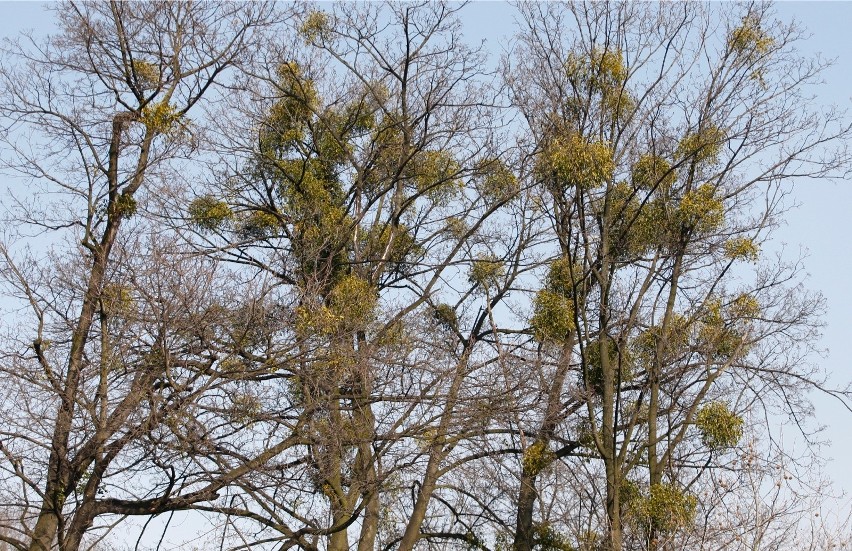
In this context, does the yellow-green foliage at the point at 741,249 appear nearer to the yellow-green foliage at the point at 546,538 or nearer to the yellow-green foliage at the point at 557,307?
the yellow-green foliage at the point at 557,307

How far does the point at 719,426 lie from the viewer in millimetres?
13289

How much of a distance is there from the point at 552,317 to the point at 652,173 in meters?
2.21

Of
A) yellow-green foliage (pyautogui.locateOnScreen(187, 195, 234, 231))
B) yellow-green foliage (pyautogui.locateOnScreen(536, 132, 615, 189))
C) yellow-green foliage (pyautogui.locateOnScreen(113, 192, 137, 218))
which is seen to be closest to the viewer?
yellow-green foliage (pyautogui.locateOnScreen(113, 192, 137, 218))

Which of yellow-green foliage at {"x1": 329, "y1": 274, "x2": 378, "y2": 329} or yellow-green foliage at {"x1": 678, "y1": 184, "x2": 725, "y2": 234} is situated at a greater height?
yellow-green foliage at {"x1": 678, "y1": 184, "x2": 725, "y2": 234}

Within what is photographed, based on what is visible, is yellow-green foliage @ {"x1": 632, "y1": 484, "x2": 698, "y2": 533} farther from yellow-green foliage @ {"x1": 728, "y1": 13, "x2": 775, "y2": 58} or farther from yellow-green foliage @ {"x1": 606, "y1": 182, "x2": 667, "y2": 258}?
yellow-green foliage @ {"x1": 728, "y1": 13, "x2": 775, "y2": 58}

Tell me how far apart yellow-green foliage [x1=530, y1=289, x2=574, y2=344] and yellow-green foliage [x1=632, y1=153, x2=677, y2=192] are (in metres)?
1.76

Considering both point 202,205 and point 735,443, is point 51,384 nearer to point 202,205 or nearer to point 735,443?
point 202,205

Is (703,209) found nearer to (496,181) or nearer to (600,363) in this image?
(600,363)

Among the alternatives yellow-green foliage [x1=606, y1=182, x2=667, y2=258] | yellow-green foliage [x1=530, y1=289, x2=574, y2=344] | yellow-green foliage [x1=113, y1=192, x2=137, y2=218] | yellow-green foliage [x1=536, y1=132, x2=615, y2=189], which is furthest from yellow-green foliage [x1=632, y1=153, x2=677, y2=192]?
yellow-green foliage [x1=113, y1=192, x2=137, y2=218]

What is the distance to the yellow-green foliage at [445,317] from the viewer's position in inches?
655

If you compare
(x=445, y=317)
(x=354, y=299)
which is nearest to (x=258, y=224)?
(x=354, y=299)

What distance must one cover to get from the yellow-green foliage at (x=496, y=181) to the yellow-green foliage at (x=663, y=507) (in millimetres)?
4896

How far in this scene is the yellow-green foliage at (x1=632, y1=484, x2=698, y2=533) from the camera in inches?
508

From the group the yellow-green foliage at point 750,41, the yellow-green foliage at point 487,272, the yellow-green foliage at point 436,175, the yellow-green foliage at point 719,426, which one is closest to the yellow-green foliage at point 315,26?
the yellow-green foliage at point 436,175
